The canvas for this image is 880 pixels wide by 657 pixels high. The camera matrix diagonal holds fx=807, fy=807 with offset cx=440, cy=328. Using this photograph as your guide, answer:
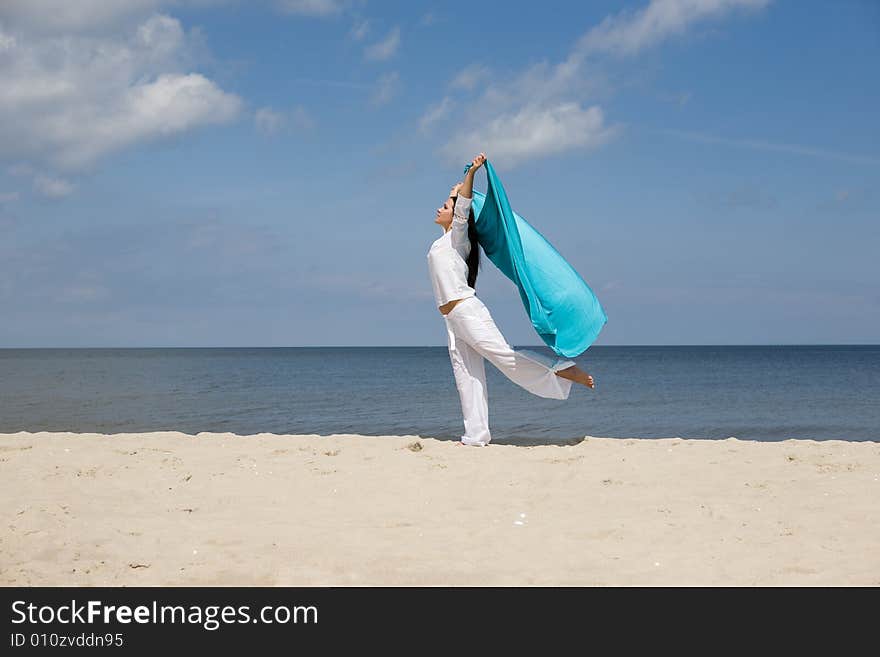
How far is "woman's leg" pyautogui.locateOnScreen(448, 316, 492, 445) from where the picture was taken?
812cm

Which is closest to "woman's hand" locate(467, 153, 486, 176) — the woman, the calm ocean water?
the woman

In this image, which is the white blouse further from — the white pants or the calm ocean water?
the calm ocean water

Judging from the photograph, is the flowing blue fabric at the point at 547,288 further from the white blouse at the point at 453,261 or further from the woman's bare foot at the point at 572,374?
the white blouse at the point at 453,261

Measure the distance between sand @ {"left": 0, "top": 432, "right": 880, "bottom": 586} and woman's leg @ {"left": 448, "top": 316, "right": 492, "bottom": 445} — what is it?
0.58 metres

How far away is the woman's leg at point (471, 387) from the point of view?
26.7ft

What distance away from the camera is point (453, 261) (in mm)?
8164

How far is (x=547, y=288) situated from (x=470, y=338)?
93 cm

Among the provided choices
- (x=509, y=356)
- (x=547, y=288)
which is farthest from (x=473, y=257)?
(x=509, y=356)

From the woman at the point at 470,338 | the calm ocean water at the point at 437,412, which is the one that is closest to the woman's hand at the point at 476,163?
the woman at the point at 470,338

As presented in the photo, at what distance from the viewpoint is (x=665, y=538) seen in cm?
462
